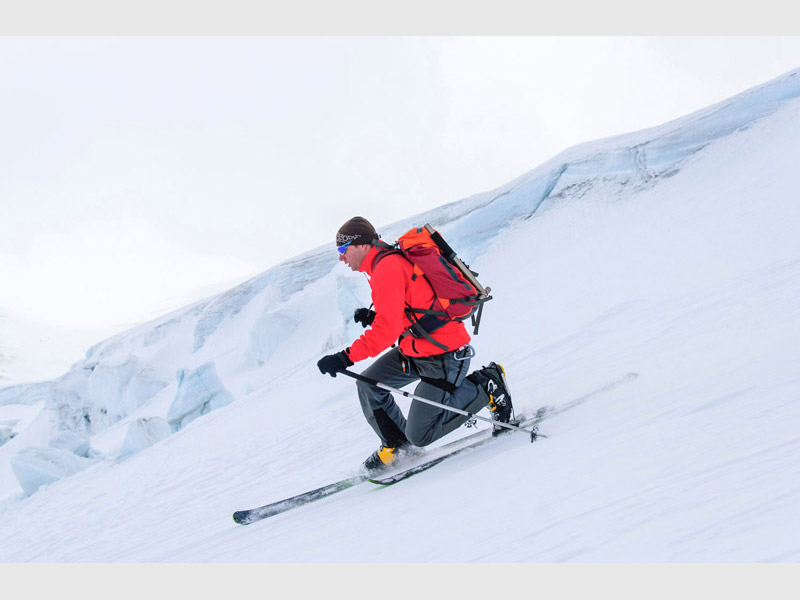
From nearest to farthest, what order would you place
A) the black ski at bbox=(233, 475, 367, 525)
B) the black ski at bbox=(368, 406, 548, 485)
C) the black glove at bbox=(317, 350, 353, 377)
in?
1. the black glove at bbox=(317, 350, 353, 377)
2. the black ski at bbox=(368, 406, 548, 485)
3. the black ski at bbox=(233, 475, 367, 525)

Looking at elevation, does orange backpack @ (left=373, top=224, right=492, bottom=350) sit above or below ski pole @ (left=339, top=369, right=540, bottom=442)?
above

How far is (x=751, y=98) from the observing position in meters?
11.3

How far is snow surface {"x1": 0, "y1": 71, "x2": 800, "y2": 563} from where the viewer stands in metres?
1.90

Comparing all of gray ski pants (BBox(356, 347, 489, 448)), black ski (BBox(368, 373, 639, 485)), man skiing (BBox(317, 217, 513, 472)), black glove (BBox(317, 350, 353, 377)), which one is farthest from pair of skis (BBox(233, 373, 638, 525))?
black glove (BBox(317, 350, 353, 377))

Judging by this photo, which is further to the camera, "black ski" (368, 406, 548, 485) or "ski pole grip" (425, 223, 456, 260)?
"black ski" (368, 406, 548, 485)

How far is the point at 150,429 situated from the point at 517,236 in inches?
333

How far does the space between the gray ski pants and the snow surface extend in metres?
0.25

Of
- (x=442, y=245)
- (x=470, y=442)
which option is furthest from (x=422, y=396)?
(x=442, y=245)

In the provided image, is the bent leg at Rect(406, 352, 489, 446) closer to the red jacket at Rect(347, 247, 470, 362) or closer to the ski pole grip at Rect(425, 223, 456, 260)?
the red jacket at Rect(347, 247, 470, 362)

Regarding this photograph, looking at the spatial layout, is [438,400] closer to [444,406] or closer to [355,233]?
[444,406]

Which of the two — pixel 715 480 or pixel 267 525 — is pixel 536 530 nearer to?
pixel 715 480

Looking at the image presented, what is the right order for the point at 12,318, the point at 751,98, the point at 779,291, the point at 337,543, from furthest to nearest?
the point at 12,318 → the point at 751,98 → the point at 779,291 → the point at 337,543

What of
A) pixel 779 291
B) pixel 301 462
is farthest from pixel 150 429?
pixel 779 291

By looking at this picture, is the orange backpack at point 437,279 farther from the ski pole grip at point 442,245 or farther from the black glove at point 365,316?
the black glove at point 365,316
